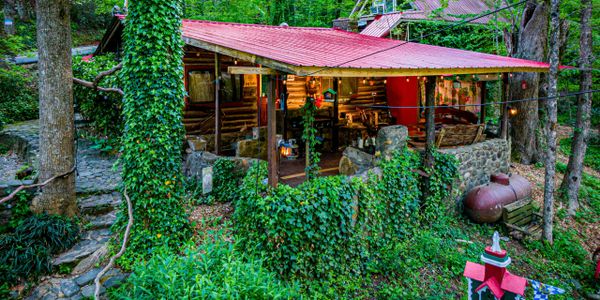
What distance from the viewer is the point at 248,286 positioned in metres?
4.80

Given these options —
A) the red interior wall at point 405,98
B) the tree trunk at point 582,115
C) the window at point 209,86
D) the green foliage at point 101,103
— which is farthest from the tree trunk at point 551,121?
the green foliage at point 101,103

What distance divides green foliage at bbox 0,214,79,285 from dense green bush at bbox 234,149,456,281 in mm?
2905

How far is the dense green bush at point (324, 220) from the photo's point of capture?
603 cm

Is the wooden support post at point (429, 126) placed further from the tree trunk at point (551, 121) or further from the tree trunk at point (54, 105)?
the tree trunk at point (54, 105)

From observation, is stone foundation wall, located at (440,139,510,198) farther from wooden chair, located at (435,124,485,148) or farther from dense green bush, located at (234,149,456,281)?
dense green bush, located at (234,149,456,281)

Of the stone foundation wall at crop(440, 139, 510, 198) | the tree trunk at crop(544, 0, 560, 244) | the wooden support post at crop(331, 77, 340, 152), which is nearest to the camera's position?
the tree trunk at crop(544, 0, 560, 244)

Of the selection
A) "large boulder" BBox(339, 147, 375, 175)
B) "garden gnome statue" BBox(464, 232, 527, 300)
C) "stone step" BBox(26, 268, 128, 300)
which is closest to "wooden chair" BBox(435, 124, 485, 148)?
"large boulder" BBox(339, 147, 375, 175)

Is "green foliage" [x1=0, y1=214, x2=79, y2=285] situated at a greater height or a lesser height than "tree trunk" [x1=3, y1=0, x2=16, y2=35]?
lesser

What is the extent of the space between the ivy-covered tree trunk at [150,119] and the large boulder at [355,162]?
4050mm

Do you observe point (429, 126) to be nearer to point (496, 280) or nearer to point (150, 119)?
point (496, 280)

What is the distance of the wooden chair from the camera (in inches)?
356

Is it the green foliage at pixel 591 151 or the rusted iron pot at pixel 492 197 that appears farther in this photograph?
the green foliage at pixel 591 151

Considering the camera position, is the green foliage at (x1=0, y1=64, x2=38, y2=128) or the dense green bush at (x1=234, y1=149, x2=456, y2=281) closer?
the dense green bush at (x1=234, y1=149, x2=456, y2=281)

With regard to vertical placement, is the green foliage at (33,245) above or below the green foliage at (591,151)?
below
